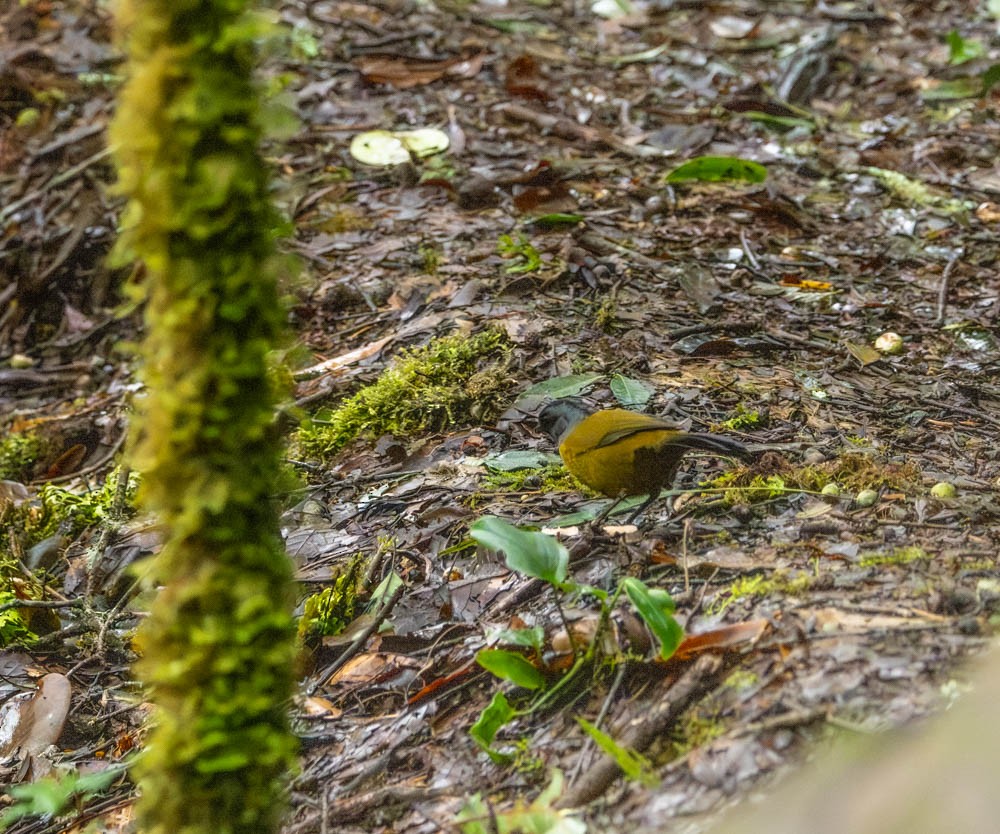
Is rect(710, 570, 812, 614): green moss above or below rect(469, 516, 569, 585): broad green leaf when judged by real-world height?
below

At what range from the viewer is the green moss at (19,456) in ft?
11.8

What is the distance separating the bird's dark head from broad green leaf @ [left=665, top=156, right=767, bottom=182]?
1.79 meters

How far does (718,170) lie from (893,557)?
2.43 meters

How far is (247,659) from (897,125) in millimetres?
4650

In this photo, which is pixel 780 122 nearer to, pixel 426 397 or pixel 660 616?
pixel 426 397

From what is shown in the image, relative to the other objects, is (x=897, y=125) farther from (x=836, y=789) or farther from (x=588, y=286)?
(x=836, y=789)

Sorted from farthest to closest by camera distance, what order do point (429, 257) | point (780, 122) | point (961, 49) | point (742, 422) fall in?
point (961, 49), point (780, 122), point (429, 257), point (742, 422)

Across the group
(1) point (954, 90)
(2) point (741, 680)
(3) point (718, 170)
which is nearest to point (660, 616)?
(2) point (741, 680)

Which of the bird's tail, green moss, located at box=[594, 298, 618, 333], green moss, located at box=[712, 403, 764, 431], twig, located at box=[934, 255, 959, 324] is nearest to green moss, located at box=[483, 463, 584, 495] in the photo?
the bird's tail

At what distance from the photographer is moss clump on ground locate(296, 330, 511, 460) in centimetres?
288

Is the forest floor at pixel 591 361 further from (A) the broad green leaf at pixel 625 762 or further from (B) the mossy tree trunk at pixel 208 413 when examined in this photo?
(B) the mossy tree trunk at pixel 208 413

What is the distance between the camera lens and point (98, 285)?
14.5ft

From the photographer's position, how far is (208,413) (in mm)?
1155

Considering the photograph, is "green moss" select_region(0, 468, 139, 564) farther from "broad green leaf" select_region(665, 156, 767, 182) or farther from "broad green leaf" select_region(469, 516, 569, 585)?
"broad green leaf" select_region(665, 156, 767, 182)
